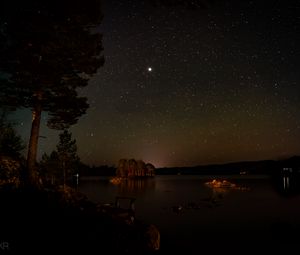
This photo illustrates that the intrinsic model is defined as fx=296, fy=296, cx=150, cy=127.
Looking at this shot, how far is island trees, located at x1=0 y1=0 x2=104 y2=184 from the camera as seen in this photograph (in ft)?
52.2

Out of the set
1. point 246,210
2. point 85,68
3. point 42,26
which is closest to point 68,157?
point 246,210

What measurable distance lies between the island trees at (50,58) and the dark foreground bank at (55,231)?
4.67m

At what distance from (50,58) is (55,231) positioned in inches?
462

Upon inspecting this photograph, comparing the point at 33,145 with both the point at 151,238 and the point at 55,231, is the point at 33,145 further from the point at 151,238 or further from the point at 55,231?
the point at 151,238

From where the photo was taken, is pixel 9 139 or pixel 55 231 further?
pixel 9 139

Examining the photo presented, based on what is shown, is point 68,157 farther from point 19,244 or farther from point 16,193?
point 19,244

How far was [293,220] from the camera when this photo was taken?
150 ft

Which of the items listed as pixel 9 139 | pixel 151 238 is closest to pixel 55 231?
pixel 151 238

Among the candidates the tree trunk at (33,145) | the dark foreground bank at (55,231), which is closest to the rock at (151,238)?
the dark foreground bank at (55,231)

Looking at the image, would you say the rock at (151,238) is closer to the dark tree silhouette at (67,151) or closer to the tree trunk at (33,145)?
the tree trunk at (33,145)

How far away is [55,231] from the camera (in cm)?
1313

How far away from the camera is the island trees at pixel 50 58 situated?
15.9 metres

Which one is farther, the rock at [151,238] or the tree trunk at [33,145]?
the tree trunk at [33,145]

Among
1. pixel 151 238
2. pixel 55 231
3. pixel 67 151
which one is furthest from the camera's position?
pixel 67 151
